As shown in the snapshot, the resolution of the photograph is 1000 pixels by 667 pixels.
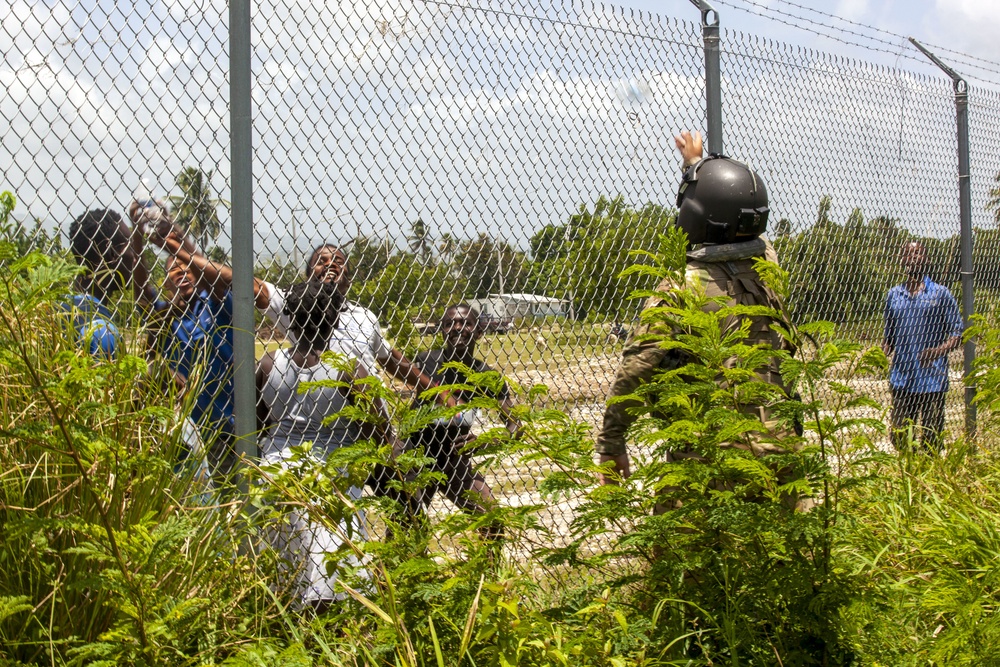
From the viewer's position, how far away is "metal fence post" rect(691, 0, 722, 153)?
4.55m

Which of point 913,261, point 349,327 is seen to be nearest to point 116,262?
point 349,327

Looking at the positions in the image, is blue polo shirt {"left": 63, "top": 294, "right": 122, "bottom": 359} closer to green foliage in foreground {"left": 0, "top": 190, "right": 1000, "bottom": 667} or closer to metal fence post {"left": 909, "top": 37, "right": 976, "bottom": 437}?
green foliage in foreground {"left": 0, "top": 190, "right": 1000, "bottom": 667}

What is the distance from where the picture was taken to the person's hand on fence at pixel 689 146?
4.24 metres

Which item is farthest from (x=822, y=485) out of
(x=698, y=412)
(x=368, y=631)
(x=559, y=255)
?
(x=559, y=255)

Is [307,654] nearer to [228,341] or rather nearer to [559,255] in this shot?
[228,341]

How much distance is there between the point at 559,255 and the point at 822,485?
67.4 inches

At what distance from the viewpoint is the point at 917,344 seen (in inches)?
249

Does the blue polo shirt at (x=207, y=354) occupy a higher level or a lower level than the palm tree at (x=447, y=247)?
lower

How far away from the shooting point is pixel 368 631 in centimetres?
275

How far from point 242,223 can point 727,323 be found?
1773mm

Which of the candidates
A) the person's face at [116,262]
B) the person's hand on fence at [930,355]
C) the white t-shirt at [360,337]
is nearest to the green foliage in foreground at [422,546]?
the person's face at [116,262]

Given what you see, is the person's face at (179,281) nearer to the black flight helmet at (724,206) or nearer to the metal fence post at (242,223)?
the metal fence post at (242,223)

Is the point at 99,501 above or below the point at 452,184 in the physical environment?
below

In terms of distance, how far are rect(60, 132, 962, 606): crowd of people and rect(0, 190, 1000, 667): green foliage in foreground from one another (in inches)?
4.6
